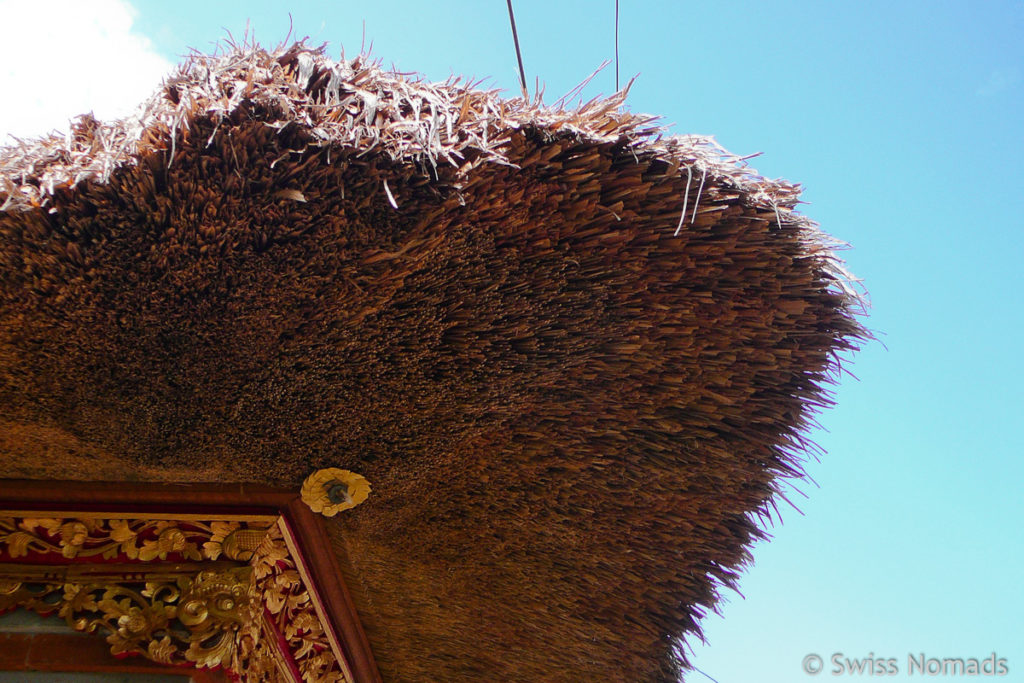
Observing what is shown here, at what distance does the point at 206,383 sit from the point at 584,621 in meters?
1.47

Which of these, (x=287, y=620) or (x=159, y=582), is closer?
(x=159, y=582)

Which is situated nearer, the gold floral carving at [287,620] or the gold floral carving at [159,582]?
the gold floral carving at [159,582]

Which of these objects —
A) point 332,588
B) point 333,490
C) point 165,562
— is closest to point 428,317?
point 333,490

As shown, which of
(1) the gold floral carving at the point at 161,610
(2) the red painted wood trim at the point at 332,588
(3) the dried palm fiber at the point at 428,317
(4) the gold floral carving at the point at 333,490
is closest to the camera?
(3) the dried palm fiber at the point at 428,317

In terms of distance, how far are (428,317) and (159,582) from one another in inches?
43.9

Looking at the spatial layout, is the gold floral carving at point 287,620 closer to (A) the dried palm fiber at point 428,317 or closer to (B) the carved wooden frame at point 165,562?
(B) the carved wooden frame at point 165,562

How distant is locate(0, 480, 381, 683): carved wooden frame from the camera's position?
2020 mm

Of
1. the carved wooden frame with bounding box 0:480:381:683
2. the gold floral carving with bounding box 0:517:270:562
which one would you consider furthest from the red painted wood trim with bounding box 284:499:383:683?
the gold floral carving with bounding box 0:517:270:562

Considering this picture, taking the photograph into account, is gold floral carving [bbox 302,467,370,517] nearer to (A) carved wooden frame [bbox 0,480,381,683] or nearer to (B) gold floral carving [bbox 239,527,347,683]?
(A) carved wooden frame [bbox 0,480,381,683]

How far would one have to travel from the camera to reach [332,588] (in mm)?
2494

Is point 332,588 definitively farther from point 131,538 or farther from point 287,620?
point 131,538

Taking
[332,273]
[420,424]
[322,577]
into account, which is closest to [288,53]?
[332,273]

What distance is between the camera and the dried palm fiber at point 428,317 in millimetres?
1537

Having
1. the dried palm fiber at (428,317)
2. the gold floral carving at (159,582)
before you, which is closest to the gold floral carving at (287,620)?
the gold floral carving at (159,582)
